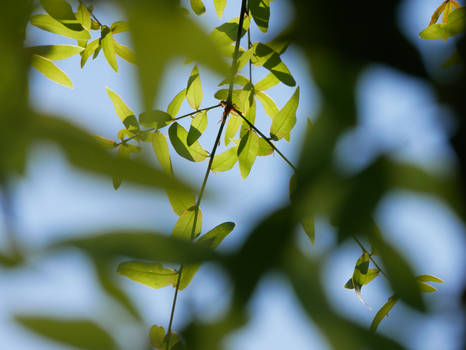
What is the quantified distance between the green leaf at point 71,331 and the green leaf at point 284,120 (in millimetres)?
420

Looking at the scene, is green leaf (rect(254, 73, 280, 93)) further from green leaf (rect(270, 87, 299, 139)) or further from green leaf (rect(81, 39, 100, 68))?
green leaf (rect(81, 39, 100, 68))

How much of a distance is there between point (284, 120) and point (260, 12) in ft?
0.58

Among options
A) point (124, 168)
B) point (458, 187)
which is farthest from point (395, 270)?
point (124, 168)

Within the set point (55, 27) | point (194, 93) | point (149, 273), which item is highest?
point (55, 27)

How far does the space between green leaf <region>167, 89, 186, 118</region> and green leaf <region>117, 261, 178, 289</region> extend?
279 millimetres

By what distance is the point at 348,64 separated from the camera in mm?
216

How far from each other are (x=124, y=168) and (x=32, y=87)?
0.10m

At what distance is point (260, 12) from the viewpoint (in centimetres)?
62

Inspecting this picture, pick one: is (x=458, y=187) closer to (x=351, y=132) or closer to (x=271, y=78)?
(x=351, y=132)

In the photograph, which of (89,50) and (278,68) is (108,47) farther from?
(278,68)

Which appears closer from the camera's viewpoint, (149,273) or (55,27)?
(149,273)

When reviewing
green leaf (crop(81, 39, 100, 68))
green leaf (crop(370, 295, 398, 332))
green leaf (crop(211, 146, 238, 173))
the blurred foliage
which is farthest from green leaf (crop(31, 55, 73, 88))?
green leaf (crop(370, 295, 398, 332))

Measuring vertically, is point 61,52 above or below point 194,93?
above

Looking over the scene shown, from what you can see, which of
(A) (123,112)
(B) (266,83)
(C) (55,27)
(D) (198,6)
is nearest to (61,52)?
(C) (55,27)
